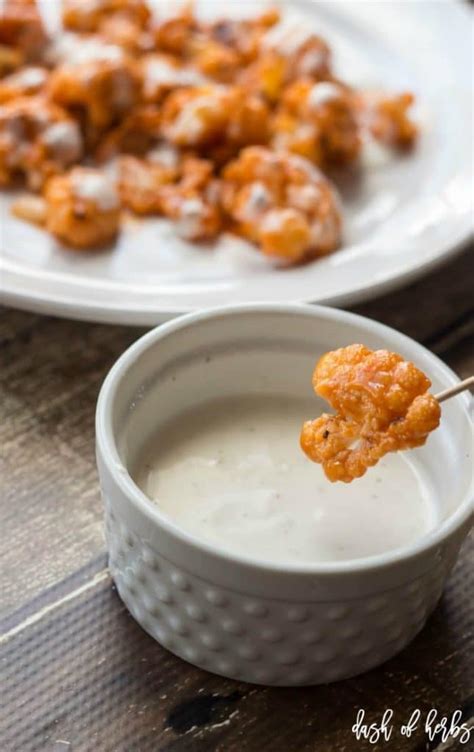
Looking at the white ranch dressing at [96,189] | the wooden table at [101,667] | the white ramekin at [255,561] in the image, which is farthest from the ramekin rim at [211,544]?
the white ranch dressing at [96,189]

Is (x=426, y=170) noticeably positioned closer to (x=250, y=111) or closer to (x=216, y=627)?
(x=250, y=111)

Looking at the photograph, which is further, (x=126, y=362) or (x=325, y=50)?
(x=325, y=50)

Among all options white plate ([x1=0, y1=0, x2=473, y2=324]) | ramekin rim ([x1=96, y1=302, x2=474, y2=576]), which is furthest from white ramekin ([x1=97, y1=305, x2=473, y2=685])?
white plate ([x1=0, y1=0, x2=473, y2=324])

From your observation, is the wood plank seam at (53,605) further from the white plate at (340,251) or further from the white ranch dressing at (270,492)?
the white plate at (340,251)

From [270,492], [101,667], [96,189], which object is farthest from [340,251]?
[101,667]

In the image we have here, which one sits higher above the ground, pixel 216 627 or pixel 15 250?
pixel 216 627

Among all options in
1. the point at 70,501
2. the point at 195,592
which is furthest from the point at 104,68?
the point at 195,592
